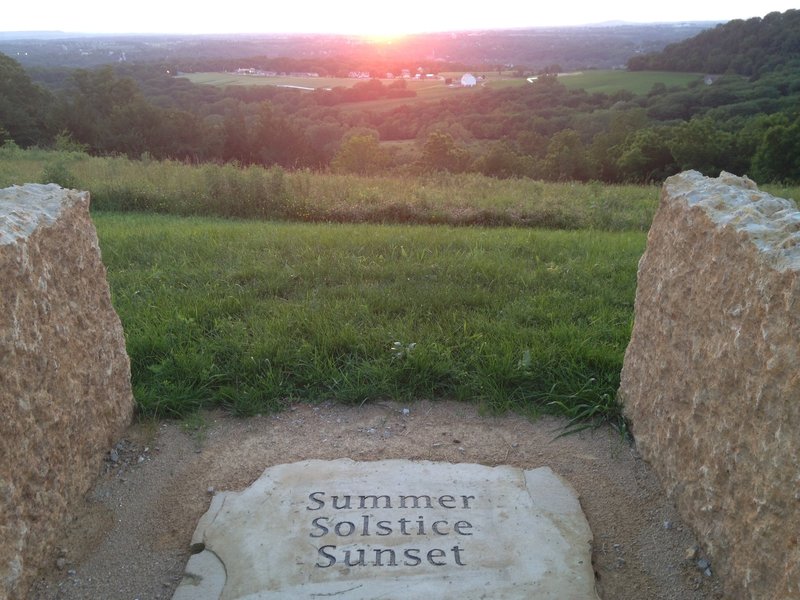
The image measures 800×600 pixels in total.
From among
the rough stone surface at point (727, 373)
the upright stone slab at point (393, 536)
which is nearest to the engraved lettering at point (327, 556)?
the upright stone slab at point (393, 536)

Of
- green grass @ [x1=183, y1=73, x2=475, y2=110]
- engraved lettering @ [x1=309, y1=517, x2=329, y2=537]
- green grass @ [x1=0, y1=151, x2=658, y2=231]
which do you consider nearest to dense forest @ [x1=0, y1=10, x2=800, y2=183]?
green grass @ [x1=183, y1=73, x2=475, y2=110]

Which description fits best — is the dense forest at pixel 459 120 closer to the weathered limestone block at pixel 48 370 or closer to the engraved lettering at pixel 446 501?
the weathered limestone block at pixel 48 370

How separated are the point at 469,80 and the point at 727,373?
120ft

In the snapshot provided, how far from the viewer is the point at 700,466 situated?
2.91 metres

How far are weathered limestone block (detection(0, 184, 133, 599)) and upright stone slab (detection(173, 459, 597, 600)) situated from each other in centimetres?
64

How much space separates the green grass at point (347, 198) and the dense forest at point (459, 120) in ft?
33.7

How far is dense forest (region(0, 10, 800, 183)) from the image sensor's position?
82.1ft

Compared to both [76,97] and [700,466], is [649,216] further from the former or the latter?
[76,97]

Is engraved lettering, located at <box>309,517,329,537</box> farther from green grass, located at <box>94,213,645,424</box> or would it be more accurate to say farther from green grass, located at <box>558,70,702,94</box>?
green grass, located at <box>558,70,702,94</box>

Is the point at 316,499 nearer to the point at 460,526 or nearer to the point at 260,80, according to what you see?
the point at 460,526

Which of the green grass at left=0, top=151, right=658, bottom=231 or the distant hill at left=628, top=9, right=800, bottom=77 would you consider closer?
the green grass at left=0, top=151, right=658, bottom=231

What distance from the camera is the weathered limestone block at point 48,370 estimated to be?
2.59m

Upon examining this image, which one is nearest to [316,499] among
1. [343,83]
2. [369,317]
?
[369,317]

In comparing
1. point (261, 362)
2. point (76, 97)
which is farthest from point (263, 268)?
point (76, 97)
